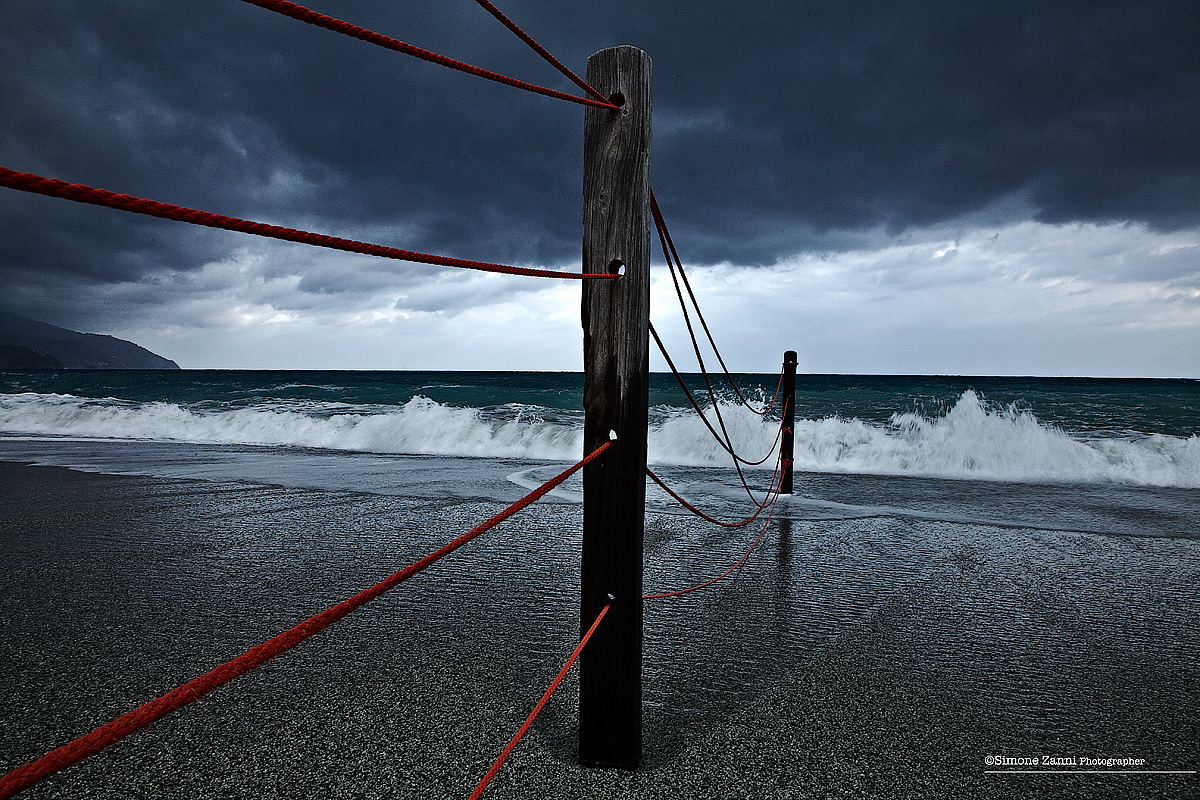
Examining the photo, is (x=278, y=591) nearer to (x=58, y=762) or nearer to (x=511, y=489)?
(x=58, y=762)

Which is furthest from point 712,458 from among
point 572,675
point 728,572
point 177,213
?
point 177,213

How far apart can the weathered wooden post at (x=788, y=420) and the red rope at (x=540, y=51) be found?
4838mm

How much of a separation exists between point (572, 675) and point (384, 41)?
2.35 meters

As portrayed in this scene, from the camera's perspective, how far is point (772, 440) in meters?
11.8

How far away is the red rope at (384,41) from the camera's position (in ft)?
3.77

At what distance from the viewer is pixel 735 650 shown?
295cm

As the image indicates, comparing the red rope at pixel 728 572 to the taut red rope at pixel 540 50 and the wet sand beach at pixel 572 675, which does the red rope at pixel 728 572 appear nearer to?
the wet sand beach at pixel 572 675

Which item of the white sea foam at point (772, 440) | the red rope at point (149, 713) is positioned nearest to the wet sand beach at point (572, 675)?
the red rope at point (149, 713)

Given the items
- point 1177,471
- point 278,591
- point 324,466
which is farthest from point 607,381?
point 1177,471

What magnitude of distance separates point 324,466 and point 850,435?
29.3 ft

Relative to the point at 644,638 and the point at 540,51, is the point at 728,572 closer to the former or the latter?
the point at 644,638

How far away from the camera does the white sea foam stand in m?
9.82

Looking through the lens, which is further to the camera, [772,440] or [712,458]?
[772,440]

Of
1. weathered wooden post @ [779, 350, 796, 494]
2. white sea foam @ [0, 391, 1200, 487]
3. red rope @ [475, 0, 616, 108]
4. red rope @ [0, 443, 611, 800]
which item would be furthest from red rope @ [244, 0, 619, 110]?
white sea foam @ [0, 391, 1200, 487]
